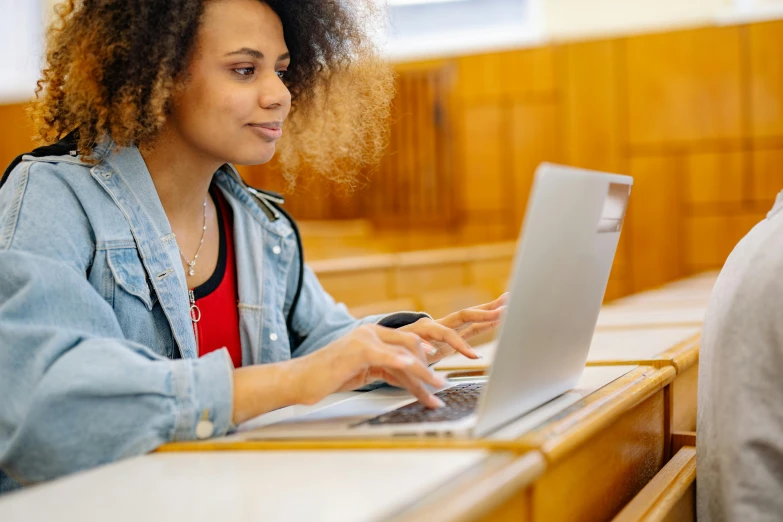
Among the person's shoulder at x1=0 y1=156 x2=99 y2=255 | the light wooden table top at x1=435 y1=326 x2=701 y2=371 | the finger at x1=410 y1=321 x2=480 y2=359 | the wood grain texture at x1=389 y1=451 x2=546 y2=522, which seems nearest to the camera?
the wood grain texture at x1=389 y1=451 x2=546 y2=522

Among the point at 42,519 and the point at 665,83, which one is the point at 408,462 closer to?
the point at 42,519

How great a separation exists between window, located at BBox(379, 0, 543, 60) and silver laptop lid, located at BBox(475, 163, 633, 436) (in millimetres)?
5420

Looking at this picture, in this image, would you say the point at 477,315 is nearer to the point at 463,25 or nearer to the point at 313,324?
the point at 313,324

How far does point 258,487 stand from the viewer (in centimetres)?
75

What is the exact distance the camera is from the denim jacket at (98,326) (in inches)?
37.3

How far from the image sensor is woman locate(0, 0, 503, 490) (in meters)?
0.96

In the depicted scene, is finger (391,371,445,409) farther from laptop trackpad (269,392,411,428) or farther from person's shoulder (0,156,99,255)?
Answer: person's shoulder (0,156,99,255)

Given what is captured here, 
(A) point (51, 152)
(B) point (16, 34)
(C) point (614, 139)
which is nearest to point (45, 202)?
(A) point (51, 152)

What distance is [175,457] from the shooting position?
0.91m

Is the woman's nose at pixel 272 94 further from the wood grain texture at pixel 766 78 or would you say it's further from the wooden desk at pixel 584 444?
the wood grain texture at pixel 766 78

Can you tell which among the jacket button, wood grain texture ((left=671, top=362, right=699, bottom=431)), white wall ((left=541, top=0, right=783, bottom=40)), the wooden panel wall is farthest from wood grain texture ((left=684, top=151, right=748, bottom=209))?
the jacket button

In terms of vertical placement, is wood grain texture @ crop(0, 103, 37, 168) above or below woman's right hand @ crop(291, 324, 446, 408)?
above

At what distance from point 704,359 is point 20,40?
714 cm

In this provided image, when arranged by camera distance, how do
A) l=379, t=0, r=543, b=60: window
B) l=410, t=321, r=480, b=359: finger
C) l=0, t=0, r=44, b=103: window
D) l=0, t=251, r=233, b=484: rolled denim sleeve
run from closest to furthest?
l=0, t=251, r=233, b=484: rolled denim sleeve < l=410, t=321, r=480, b=359: finger < l=379, t=0, r=543, b=60: window < l=0, t=0, r=44, b=103: window
